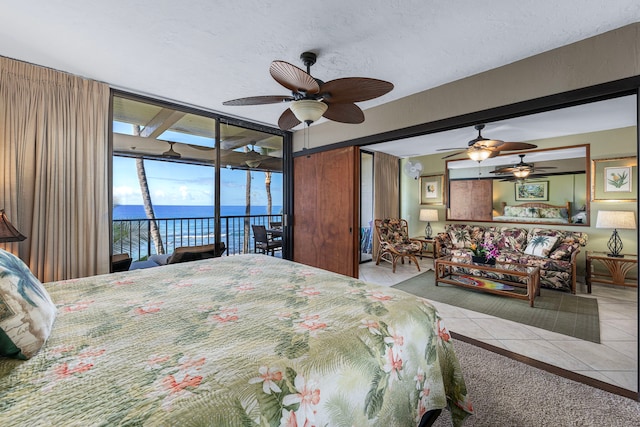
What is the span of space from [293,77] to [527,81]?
2.03 meters

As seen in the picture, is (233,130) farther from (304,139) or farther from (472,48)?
(472,48)

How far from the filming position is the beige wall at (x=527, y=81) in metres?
1.84

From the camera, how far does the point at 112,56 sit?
2.26 m

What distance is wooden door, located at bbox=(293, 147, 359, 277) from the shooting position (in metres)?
3.65

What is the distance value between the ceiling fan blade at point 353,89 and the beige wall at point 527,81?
1.24 metres

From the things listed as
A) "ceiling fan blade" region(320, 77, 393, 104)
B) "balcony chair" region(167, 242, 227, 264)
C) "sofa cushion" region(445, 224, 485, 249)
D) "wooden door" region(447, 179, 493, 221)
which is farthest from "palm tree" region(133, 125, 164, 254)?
"wooden door" region(447, 179, 493, 221)

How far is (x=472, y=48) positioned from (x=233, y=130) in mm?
3350

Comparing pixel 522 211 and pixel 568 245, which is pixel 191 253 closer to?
pixel 568 245

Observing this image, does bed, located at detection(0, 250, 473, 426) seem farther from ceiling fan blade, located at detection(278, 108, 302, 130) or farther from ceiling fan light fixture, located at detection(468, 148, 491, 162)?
ceiling fan light fixture, located at detection(468, 148, 491, 162)

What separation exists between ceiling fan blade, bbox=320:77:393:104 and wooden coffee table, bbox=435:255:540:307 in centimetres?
307

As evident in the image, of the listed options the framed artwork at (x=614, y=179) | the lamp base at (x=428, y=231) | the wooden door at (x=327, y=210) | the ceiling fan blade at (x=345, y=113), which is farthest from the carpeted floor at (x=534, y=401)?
the lamp base at (x=428, y=231)

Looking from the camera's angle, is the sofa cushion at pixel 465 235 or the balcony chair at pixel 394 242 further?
the balcony chair at pixel 394 242

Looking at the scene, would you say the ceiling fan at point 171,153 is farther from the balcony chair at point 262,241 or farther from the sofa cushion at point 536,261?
the sofa cushion at point 536,261

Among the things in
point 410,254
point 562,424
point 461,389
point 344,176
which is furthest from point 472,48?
point 410,254
